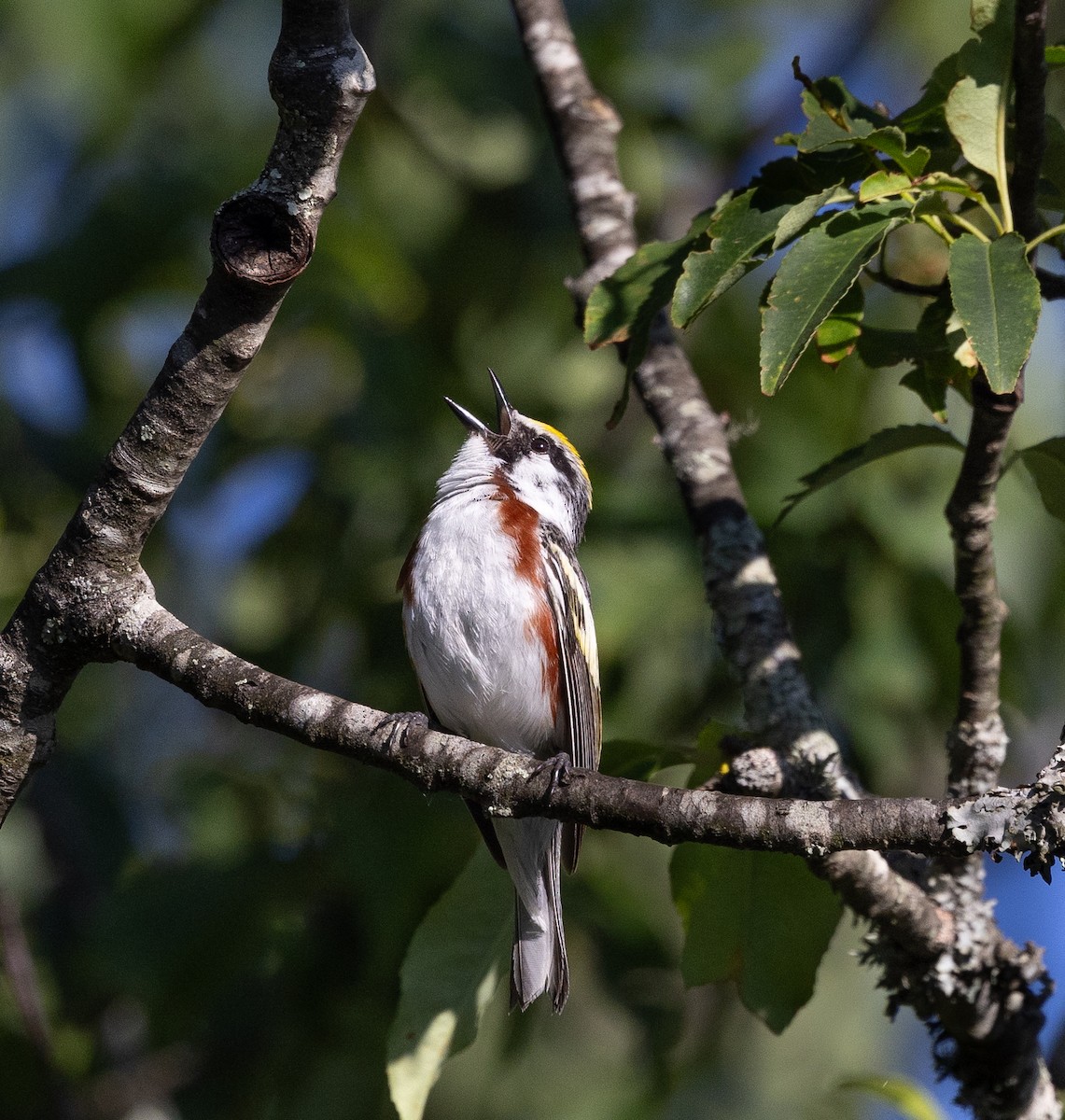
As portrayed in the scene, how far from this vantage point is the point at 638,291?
3.06 metres

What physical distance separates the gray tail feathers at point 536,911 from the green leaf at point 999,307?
201 centimetres

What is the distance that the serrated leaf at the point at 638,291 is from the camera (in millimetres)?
3008

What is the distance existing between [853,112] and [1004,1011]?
230 cm

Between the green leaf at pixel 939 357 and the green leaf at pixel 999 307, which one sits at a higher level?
the green leaf at pixel 939 357

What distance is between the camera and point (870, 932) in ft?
11.2

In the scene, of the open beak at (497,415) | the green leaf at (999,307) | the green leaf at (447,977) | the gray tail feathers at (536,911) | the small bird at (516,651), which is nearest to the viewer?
the green leaf at (999,307)

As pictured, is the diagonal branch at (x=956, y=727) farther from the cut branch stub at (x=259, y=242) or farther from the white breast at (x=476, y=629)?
the cut branch stub at (x=259, y=242)

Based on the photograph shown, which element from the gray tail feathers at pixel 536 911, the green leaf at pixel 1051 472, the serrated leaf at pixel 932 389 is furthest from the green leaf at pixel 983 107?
the gray tail feathers at pixel 536 911

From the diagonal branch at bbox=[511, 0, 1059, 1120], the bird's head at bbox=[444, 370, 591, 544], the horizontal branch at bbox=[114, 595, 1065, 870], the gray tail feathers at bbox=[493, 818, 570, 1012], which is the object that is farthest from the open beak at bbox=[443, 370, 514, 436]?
the horizontal branch at bbox=[114, 595, 1065, 870]

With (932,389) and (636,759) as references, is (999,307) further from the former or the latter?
(636,759)

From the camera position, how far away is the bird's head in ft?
16.0

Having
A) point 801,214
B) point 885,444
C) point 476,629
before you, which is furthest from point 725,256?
point 476,629

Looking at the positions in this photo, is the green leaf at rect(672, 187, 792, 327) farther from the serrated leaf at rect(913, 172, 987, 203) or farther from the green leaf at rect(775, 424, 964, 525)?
the green leaf at rect(775, 424, 964, 525)

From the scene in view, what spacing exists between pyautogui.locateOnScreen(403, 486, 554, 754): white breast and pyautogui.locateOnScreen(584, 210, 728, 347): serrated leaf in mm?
1251
